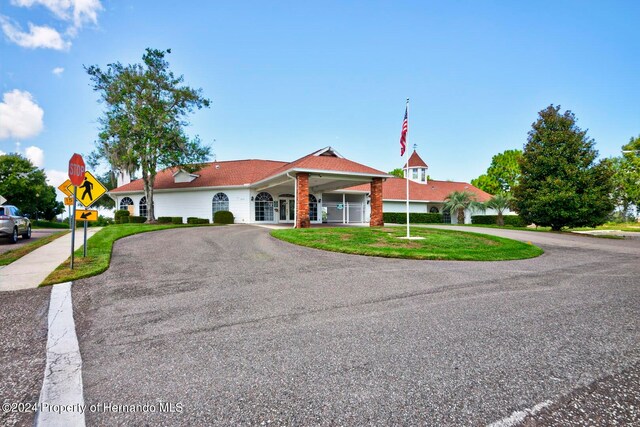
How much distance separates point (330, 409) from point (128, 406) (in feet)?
4.97

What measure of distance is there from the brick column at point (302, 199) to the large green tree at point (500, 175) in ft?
150

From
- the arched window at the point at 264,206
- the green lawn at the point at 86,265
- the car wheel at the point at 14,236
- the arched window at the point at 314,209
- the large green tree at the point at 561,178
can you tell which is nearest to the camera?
the green lawn at the point at 86,265

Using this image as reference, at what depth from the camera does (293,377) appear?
2.79 metres

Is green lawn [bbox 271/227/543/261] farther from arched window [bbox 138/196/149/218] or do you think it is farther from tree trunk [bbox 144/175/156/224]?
arched window [bbox 138/196/149/218]

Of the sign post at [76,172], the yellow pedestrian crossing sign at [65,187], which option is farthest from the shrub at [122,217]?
the sign post at [76,172]

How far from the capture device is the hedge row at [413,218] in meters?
33.2

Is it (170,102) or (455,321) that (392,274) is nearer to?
(455,321)

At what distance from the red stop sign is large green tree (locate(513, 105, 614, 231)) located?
75.0 ft

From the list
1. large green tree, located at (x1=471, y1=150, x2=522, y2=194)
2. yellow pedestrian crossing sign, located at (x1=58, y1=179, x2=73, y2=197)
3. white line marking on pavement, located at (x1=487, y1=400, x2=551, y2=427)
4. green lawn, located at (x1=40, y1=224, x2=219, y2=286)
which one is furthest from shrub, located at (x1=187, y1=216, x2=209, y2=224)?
large green tree, located at (x1=471, y1=150, x2=522, y2=194)

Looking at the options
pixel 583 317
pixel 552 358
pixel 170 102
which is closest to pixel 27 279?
pixel 552 358

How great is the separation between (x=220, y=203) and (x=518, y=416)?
28229 mm

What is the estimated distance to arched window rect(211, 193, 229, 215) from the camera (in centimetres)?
2843

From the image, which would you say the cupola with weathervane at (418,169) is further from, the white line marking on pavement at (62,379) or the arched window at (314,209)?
the white line marking on pavement at (62,379)

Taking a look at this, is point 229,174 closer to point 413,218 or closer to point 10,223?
point 10,223
